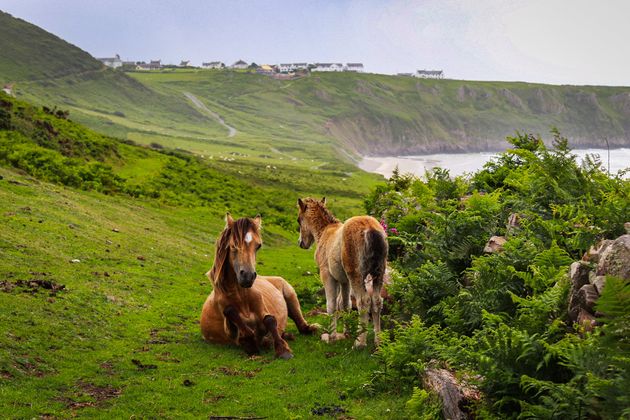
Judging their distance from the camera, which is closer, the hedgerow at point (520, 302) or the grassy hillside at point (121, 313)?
the hedgerow at point (520, 302)

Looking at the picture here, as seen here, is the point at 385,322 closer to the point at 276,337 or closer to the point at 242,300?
the point at 276,337

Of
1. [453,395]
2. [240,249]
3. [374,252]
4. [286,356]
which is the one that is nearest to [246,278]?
[240,249]

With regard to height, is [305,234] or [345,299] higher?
[305,234]

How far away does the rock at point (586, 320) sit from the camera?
7758 mm

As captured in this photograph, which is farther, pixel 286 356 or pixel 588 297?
pixel 286 356

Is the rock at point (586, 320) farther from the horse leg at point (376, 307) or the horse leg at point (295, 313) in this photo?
the horse leg at point (295, 313)

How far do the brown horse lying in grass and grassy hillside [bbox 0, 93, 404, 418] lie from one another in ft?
1.37

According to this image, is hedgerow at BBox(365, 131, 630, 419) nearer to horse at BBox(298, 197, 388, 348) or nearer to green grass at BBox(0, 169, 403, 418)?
horse at BBox(298, 197, 388, 348)

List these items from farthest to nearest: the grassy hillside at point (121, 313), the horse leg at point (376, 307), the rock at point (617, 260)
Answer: the horse leg at point (376, 307) < the grassy hillside at point (121, 313) < the rock at point (617, 260)

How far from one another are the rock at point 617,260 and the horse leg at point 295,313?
8407mm

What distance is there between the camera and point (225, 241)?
41.5 ft

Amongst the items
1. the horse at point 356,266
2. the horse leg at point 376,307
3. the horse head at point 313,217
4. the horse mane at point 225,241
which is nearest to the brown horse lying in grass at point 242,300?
the horse mane at point 225,241

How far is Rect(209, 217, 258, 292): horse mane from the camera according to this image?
12086mm

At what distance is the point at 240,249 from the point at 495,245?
5359mm
